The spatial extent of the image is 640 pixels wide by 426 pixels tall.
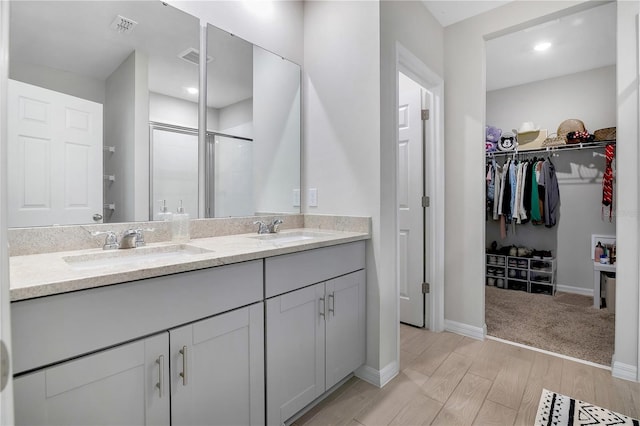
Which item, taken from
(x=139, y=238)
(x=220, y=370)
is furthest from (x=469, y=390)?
(x=139, y=238)

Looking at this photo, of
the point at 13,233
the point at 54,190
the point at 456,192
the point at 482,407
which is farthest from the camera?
the point at 456,192

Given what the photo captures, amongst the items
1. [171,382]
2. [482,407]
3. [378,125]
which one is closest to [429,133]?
[378,125]

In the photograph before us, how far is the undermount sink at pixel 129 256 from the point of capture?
127 centimetres

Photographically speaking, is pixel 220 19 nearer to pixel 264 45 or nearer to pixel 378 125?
pixel 264 45

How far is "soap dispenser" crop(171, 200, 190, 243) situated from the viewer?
64.6 inches

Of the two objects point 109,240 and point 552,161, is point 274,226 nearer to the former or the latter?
point 109,240

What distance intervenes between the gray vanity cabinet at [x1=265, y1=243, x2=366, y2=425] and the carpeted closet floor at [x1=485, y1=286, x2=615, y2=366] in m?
1.54

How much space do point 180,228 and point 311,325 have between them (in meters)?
0.84

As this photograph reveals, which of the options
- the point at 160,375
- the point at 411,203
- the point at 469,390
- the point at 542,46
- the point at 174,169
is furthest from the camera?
the point at 542,46

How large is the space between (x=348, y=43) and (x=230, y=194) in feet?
4.05

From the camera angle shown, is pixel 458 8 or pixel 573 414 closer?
pixel 573 414

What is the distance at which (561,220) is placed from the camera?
402cm

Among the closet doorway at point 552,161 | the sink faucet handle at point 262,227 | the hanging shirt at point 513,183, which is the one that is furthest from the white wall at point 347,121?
the hanging shirt at point 513,183

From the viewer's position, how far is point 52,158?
133 centimetres
